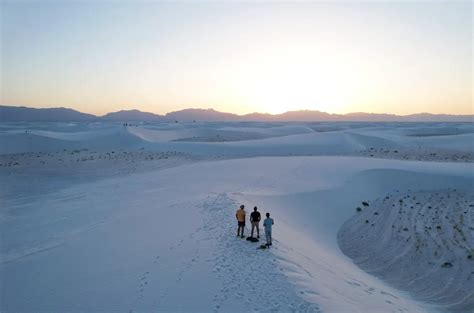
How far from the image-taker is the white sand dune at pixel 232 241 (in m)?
7.64

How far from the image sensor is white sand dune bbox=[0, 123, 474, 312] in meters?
7.64

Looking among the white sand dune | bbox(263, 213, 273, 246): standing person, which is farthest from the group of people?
the white sand dune

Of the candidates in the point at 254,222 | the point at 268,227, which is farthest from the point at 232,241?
the point at 268,227

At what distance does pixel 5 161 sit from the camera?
33312mm

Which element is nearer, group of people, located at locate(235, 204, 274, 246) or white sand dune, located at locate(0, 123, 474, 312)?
white sand dune, located at locate(0, 123, 474, 312)

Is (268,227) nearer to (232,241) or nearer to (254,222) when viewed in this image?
(254,222)

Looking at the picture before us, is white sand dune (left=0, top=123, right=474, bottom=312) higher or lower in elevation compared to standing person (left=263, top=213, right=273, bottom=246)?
lower

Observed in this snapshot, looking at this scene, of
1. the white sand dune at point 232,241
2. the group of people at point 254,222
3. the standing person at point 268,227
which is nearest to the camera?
the white sand dune at point 232,241

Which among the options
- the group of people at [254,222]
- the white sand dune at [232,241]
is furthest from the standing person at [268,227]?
the white sand dune at [232,241]

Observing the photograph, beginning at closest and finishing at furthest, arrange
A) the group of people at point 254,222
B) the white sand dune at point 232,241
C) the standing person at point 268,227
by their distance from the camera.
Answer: the white sand dune at point 232,241 < the standing person at point 268,227 < the group of people at point 254,222

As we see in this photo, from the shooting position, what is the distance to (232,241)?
10.3 metres

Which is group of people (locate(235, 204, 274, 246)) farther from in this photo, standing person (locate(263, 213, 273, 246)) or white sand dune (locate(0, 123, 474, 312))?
white sand dune (locate(0, 123, 474, 312))

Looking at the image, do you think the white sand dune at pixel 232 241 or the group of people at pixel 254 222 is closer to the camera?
the white sand dune at pixel 232 241

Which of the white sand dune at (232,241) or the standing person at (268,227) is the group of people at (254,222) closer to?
the standing person at (268,227)
